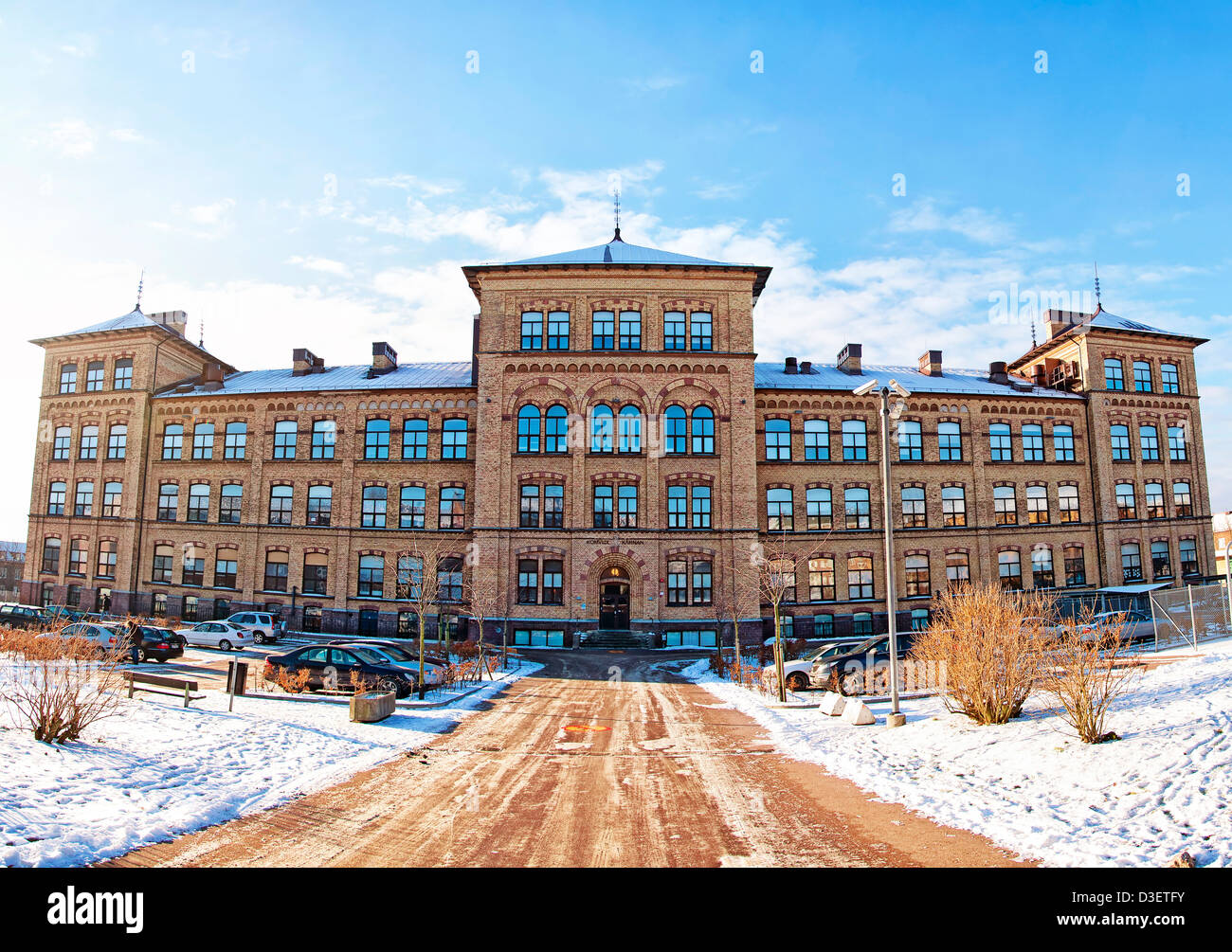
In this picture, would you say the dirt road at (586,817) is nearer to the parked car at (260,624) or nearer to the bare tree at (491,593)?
the bare tree at (491,593)

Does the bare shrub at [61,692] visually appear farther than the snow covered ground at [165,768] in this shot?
Yes

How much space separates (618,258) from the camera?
123 feet

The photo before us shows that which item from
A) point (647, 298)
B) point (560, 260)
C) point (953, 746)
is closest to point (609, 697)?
point (953, 746)

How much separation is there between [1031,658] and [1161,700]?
200 centimetres

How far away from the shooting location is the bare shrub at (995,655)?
11906 millimetres

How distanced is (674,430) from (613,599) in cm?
911

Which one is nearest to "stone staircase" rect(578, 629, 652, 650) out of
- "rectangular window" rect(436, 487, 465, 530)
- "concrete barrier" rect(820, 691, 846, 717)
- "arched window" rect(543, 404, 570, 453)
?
"arched window" rect(543, 404, 570, 453)

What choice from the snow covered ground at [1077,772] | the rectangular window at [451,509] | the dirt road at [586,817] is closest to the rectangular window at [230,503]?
the rectangular window at [451,509]

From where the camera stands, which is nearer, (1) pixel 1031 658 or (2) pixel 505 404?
(1) pixel 1031 658

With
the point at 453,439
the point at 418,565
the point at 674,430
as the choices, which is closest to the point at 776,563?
the point at 674,430

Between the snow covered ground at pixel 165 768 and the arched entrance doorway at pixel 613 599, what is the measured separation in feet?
60.6

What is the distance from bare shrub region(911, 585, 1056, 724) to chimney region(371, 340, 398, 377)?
36.9m
